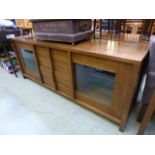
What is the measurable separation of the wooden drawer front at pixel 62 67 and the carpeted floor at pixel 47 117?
46 centimetres

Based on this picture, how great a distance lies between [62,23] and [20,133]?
4.18ft

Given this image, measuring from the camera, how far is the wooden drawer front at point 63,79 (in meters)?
1.55

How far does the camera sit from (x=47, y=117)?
1518 mm

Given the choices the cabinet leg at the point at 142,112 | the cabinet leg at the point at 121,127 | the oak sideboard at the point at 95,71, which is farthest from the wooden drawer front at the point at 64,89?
the cabinet leg at the point at 142,112

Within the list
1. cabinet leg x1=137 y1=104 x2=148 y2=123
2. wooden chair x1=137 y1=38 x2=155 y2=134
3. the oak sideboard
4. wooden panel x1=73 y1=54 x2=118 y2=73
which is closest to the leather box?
the oak sideboard

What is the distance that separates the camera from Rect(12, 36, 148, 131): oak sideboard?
1016 mm

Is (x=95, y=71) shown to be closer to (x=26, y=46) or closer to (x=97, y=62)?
(x=97, y=62)

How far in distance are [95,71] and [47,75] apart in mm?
747

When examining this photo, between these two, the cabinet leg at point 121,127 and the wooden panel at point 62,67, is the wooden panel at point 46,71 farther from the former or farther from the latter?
the cabinet leg at point 121,127

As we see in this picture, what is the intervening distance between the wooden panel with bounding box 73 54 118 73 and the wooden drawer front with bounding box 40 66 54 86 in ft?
1.92
